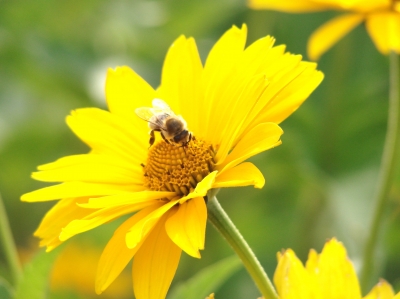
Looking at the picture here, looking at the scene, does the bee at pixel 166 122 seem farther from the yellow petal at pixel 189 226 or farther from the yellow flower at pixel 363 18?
the yellow flower at pixel 363 18

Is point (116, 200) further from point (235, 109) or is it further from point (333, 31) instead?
point (333, 31)

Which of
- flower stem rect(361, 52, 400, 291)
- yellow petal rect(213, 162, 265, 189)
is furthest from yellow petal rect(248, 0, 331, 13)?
yellow petal rect(213, 162, 265, 189)

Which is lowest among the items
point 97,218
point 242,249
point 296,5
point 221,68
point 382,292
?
point 382,292

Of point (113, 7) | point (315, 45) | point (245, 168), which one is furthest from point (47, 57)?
point (245, 168)

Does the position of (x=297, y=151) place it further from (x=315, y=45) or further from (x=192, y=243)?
(x=192, y=243)

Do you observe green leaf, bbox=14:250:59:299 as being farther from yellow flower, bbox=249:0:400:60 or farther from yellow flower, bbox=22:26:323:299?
yellow flower, bbox=249:0:400:60

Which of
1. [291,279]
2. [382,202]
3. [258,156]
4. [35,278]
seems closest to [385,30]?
[382,202]

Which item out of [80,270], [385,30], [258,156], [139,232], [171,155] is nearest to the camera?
[139,232]
